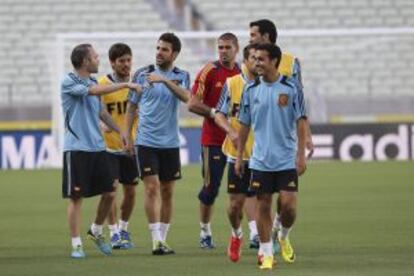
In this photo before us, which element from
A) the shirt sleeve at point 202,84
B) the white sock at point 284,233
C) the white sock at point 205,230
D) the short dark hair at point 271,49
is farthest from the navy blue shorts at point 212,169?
the short dark hair at point 271,49

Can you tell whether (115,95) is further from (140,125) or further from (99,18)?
(99,18)

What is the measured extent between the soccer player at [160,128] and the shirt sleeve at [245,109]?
1643 mm

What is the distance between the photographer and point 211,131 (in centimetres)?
1395

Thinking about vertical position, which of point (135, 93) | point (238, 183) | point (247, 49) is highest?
point (247, 49)

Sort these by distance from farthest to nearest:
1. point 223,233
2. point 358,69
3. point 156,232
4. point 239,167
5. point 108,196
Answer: point 358,69 → point 223,233 → point 108,196 → point 156,232 → point 239,167

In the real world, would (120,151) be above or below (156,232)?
above

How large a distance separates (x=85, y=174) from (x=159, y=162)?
1063mm

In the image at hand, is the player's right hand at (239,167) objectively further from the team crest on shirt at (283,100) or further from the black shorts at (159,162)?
the black shorts at (159,162)

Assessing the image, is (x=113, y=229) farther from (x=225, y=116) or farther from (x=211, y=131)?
(x=225, y=116)

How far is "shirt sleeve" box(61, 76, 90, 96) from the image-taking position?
13000mm

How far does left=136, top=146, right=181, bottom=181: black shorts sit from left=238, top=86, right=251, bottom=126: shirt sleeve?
1.98 m

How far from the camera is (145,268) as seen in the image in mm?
11969

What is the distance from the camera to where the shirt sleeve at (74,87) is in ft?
42.7

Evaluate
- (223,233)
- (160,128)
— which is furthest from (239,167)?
(223,233)
